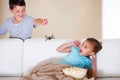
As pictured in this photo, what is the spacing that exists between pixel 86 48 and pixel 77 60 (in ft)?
0.45

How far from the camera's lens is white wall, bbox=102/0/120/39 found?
9.29 ft

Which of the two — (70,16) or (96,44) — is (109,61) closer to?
(96,44)

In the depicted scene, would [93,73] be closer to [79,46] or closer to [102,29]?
[79,46]

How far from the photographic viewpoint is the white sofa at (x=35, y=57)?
7.24 feet

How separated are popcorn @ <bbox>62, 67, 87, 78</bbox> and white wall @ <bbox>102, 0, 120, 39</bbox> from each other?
1049 millimetres

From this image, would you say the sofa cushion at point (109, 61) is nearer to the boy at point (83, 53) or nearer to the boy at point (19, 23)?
the boy at point (83, 53)

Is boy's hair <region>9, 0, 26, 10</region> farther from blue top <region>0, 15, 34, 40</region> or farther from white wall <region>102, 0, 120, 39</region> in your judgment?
white wall <region>102, 0, 120, 39</region>

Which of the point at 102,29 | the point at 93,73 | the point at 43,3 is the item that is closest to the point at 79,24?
the point at 102,29

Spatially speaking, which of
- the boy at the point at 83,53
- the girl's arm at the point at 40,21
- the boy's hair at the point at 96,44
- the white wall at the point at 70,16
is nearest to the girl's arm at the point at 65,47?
the boy at the point at 83,53

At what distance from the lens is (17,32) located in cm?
251

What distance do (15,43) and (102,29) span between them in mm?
1221

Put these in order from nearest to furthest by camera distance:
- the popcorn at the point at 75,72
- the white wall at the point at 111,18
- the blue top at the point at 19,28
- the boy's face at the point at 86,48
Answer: the popcorn at the point at 75,72, the boy's face at the point at 86,48, the blue top at the point at 19,28, the white wall at the point at 111,18

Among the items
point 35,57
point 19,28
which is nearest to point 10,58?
point 35,57

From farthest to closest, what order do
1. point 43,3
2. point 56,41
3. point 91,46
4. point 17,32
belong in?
point 43,3
point 17,32
point 56,41
point 91,46
